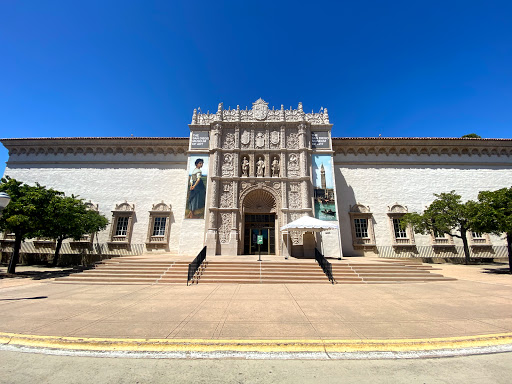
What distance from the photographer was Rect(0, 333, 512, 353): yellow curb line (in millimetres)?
3738

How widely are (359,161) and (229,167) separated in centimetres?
1429

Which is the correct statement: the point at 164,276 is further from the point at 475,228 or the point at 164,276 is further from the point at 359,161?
the point at 359,161

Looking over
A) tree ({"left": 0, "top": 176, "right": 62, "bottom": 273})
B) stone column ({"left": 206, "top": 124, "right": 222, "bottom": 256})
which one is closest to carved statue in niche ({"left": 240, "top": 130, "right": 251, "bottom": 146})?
stone column ({"left": 206, "top": 124, "right": 222, "bottom": 256})

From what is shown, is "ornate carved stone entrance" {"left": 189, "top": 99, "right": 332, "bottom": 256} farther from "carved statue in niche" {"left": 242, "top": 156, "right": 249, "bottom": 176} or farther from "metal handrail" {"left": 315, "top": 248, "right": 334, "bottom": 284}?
"metal handrail" {"left": 315, "top": 248, "right": 334, "bottom": 284}

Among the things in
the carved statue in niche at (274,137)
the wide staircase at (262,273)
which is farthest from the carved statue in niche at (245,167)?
the wide staircase at (262,273)

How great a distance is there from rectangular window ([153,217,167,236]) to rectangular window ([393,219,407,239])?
23071mm

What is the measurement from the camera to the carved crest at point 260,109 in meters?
21.8

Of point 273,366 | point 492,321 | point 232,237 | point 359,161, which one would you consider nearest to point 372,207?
point 359,161

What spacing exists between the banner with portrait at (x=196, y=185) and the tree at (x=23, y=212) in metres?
9.31

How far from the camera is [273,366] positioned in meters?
3.25

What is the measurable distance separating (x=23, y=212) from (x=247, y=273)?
14.1m

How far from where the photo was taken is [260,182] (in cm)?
2003

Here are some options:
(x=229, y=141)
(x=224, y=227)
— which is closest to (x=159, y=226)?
(x=224, y=227)

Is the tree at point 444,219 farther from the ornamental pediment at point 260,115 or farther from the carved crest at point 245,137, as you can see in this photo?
the carved crest at point 245,137
